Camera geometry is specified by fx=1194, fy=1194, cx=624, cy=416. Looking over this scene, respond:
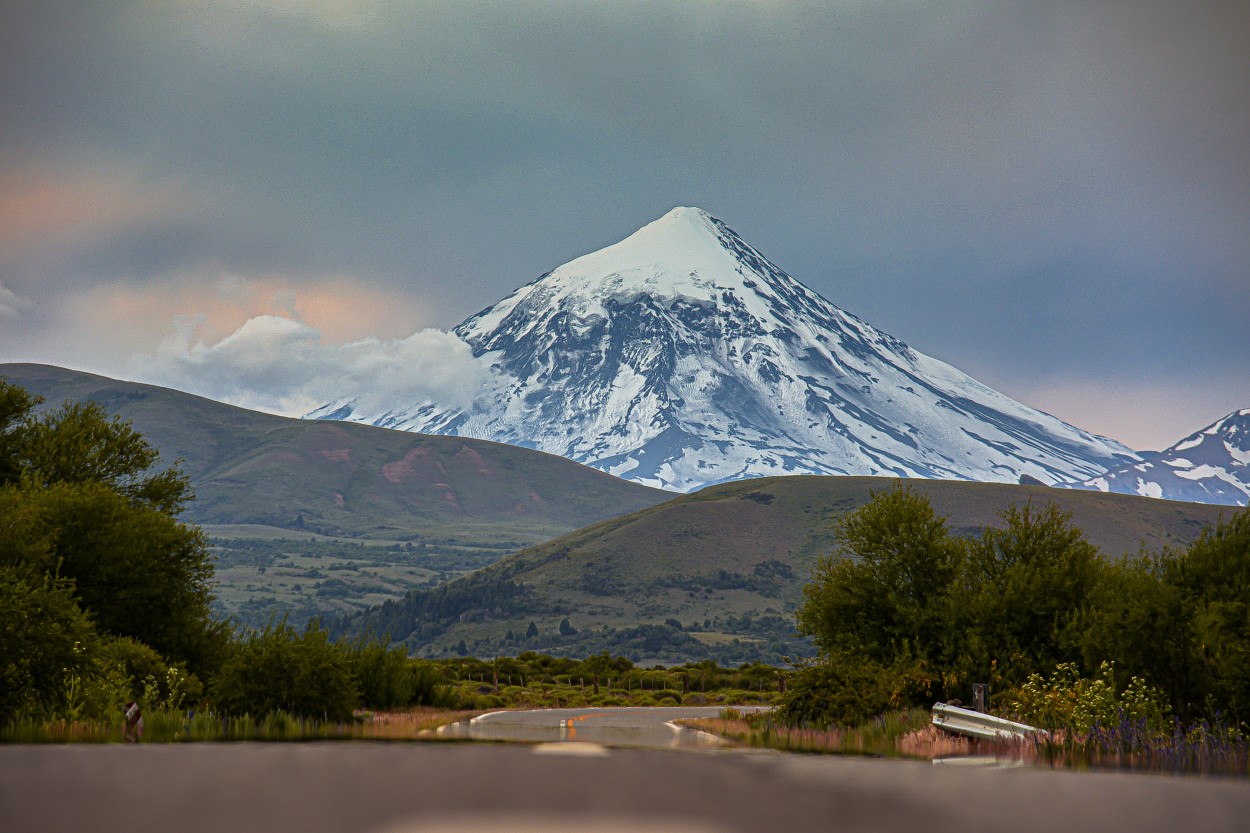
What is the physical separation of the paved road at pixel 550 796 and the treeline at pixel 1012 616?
29.0ft

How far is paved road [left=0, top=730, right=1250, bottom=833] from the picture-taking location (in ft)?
32.1

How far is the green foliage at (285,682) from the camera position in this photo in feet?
68.7

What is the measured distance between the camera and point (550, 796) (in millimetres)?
10648

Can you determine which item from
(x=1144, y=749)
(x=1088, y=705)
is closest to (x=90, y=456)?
(x=1088, y=705)

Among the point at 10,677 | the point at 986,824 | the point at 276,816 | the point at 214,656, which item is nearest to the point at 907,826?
the point at 986,824

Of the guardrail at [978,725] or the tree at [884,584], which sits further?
the tree at [884,584]

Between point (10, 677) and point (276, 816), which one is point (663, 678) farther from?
point (276, 816)

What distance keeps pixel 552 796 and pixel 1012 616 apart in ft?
69.1

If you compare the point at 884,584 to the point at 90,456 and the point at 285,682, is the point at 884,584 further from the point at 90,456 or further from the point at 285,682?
the point at 90,456

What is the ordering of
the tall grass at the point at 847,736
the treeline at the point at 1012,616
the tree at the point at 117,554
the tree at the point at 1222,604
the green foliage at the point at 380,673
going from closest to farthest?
the tall grass at the point at 847,736, the tree at the point at 1222,604, the treeline at the point at 1012,616, the green foliage at the point at 380,673, the tree at the point at 117,554

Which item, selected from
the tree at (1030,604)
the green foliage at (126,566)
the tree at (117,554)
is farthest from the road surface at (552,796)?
the green foliage at (126,566)

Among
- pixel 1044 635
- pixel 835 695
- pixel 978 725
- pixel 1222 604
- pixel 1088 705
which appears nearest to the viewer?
pixel 978 725

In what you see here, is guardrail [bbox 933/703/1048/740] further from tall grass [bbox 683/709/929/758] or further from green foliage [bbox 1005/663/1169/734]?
tall grass [bbox 683/709/929/758]

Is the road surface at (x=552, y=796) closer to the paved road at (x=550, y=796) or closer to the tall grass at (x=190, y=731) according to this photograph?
the paved road at (x=550, y=796)
